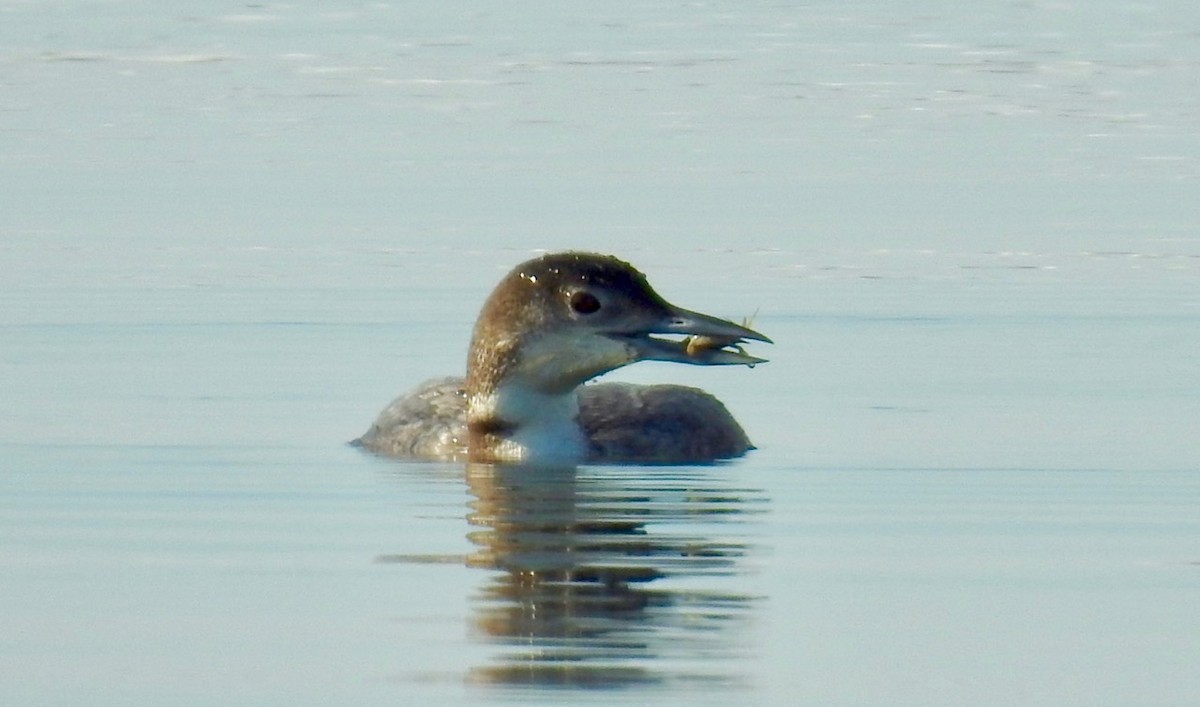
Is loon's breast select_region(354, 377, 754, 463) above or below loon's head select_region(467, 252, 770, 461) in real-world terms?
below

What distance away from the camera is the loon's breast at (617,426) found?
1162cm

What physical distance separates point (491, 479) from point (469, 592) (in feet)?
9.48

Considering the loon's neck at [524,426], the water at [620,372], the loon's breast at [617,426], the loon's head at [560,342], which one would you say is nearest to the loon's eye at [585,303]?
the loon's head at [560,342]

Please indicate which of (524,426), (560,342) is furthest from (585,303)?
(524,426)

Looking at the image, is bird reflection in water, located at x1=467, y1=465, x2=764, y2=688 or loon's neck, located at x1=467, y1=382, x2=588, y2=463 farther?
loon's neck, located at x1=467, y1=382, x2=588, y2=463

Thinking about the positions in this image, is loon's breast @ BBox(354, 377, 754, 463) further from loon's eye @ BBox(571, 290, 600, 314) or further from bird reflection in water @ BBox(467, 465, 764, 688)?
loon's eye @ BBox(571, 290, 600, 314)

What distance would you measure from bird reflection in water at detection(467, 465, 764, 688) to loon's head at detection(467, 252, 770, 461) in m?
0.30

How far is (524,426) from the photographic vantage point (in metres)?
11.6

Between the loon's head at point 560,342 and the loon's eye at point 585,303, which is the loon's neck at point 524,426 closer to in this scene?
the loon's head at point 560,342

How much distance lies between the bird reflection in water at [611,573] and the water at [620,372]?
0.03m

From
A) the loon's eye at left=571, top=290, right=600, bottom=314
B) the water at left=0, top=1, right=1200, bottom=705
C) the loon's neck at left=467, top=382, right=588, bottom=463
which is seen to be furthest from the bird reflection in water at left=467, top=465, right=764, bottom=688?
the loon's eye at left=571, top=290, right=600, bottom=314

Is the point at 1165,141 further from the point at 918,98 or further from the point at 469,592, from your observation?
the point at 469,592

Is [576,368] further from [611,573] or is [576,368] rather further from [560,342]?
[611,573]

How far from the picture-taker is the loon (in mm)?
11438
